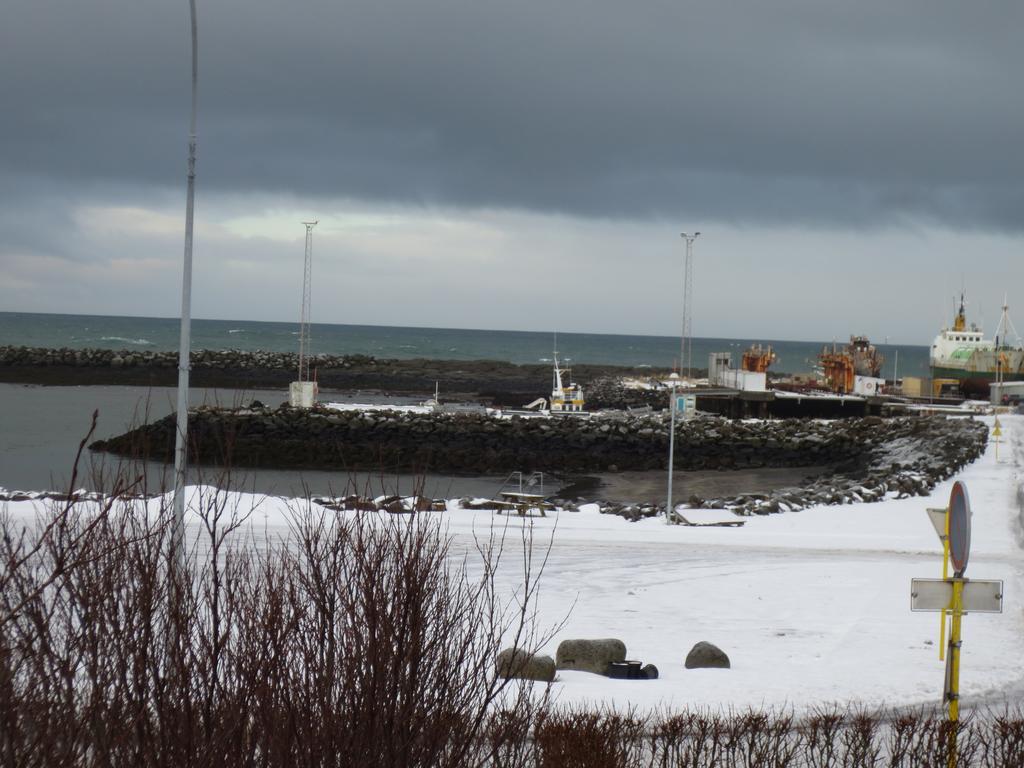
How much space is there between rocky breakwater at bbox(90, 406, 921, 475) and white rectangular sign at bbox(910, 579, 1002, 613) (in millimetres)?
37368

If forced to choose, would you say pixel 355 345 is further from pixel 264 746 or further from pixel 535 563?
pixel 264 746

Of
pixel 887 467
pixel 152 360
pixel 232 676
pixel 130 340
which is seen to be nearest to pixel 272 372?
pixel 152 360

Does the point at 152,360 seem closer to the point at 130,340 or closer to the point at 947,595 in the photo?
the point at 130,340

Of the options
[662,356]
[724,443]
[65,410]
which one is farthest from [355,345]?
[724,443]

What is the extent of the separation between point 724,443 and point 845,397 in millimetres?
20581

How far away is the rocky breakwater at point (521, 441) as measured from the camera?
4834 centimetres

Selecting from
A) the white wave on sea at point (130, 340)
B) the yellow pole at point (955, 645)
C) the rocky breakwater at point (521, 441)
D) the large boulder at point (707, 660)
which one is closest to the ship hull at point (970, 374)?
the rocky breakwater at point (521, 441)

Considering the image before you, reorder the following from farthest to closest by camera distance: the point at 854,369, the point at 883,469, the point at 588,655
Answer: the point at 854,369
the point at 883,469
the point at 588,655

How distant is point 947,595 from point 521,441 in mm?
42860

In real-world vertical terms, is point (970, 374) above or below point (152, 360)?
above

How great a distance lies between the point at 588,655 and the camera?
12.2m

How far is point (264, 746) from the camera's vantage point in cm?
543

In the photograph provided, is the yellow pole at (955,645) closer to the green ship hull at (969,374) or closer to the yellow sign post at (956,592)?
the yellow sign post at (956,592)

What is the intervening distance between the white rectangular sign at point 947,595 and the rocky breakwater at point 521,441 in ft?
123
